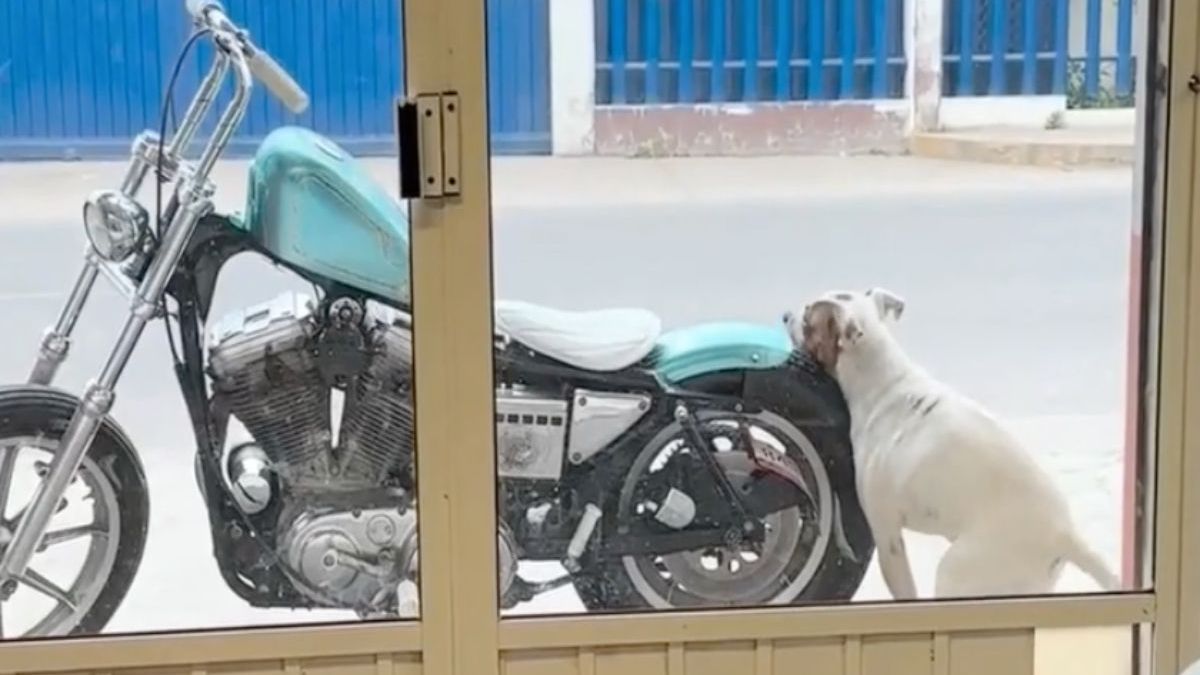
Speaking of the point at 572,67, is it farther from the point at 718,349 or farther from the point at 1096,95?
the point at 1096,95

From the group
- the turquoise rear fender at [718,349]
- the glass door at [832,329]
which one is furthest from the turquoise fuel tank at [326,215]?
the turquoise rear fender at [718,349]

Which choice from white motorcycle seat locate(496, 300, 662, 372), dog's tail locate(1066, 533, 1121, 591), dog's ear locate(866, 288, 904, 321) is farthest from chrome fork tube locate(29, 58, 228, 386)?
dog's tail locate(1066, 533, 1121, 591)

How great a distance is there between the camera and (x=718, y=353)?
2594 millimetres

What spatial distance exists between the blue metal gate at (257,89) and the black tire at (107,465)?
0.37m

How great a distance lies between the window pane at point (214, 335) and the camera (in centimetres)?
243

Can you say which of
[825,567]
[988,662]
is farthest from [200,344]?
[988,662]

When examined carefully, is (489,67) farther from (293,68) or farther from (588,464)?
(588,464)

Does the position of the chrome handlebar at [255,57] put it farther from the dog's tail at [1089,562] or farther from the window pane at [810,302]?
the dog's tail at [1089,562]

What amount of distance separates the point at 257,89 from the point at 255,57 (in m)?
0.05

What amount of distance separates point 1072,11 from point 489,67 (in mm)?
886

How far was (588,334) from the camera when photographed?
8.46 ft

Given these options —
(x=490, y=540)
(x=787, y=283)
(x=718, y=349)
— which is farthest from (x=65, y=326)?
(x=787, y=283)

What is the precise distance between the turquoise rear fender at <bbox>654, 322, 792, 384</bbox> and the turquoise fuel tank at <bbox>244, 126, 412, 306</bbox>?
16.3 inches

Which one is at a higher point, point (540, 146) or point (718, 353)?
point (540, 146)
